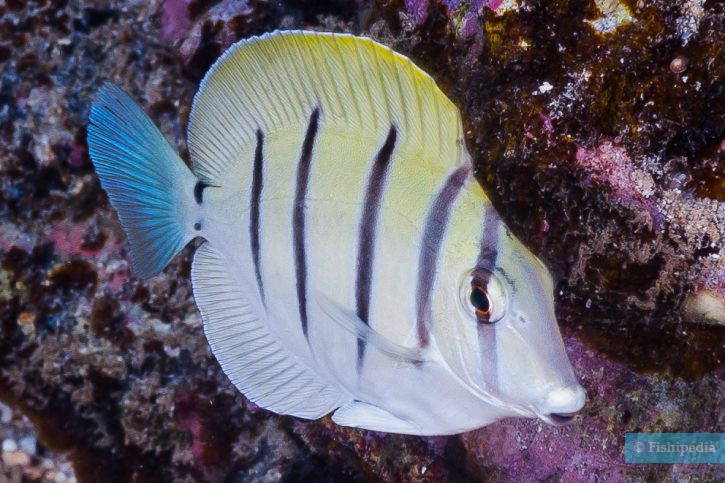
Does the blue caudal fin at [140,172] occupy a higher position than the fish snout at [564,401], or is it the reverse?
the blue caudal fin at [140,172]

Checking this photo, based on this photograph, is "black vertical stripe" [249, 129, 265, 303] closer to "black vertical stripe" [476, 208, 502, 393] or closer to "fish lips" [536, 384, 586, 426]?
"black vertical stripe" [476, 208, 502, 393]

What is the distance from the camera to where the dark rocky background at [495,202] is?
156 centimetres

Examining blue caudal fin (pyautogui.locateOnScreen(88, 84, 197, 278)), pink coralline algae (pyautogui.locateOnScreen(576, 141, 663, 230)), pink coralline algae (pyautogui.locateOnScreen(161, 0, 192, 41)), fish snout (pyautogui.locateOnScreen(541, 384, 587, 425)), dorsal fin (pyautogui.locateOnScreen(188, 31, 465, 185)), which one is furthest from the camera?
pink coralline algae (pyautogui.locateOnScreen(161, 0, 192, 41))

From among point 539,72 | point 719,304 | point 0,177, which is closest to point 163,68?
point 0,177

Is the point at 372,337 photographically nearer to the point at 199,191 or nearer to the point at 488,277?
the point at 488,277

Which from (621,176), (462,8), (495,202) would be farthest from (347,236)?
(462,8)

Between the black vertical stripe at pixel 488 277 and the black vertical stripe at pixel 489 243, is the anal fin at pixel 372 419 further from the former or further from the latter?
the black vertical stripe at pixel 489 243

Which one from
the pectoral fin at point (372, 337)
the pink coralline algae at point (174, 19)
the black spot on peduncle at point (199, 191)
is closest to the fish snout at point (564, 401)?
the pectoral fin at point (372, 337)

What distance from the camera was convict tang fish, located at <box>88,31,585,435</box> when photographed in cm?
104

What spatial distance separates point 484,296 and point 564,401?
25 centimetres

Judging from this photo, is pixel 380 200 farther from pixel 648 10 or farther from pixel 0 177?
pixel 0 177

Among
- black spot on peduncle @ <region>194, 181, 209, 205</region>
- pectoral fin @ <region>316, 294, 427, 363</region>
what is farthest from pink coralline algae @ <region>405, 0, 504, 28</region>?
pectoral fin @ <region>316, 294, 427, 363</region>

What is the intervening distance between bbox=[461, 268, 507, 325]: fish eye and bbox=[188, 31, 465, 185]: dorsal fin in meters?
0.26

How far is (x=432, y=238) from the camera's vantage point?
1084 millimetres
